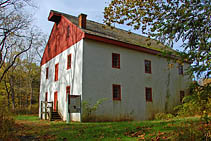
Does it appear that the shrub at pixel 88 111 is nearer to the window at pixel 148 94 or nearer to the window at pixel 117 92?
the window at pixel 117 92

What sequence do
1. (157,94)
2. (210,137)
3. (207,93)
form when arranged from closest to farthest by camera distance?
(210,137), (207,93), (157,94)

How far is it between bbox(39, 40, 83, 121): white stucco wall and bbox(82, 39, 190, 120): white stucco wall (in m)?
0.64

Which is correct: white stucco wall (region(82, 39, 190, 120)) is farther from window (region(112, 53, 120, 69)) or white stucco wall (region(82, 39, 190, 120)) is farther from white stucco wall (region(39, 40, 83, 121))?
white stucco wall (region(39, 40, 83, 121))

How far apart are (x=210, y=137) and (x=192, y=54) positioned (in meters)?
2.67

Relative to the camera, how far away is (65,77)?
53.8 feet

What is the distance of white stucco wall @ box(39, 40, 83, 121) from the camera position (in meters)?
14.3

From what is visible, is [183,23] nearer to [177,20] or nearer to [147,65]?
[177,20]

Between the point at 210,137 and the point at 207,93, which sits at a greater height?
the point at 207,93

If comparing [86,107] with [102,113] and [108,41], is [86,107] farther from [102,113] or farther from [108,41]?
[108,41]

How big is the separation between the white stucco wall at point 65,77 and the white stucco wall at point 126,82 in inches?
25.3

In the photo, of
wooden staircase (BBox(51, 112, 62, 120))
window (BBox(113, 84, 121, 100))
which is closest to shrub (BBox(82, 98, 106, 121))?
window (BBox(113, 84, 121, 100))

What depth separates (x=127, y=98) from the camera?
1562cm

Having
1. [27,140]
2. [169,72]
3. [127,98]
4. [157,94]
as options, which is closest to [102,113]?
[127,98]

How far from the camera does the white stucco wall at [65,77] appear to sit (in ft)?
46.9
